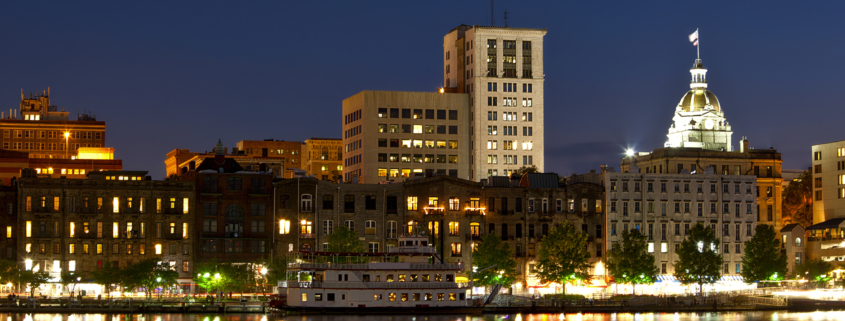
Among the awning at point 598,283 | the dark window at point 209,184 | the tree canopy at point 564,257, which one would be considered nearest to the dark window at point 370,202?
the dark window at point 209,184

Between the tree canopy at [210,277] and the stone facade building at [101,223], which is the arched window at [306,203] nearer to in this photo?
the stone facade building at [101,223]

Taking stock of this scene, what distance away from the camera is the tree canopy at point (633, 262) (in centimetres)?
Result: 13212

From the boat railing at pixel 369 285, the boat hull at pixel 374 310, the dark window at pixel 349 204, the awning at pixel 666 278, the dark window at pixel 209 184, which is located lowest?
the boat hull at pixel 374 310

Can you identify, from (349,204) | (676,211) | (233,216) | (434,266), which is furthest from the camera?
(676,211)

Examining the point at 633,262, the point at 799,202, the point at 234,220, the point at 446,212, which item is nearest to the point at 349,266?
the point at 234,220

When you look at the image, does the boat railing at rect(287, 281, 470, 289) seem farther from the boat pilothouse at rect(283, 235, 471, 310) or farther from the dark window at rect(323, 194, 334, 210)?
the dark window at rect(323, 194, 334, 210)

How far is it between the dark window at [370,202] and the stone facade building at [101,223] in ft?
66.1

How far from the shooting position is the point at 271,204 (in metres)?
133

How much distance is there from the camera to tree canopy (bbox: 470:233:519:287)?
128 m

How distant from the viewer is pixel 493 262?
128 metres

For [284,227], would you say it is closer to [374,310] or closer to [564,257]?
[374,310]

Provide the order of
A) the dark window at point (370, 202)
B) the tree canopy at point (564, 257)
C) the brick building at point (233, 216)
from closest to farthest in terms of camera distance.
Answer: the tree canopy at point (564, 257), the brick building at point (233, 216), the dark window at point (370, 202)

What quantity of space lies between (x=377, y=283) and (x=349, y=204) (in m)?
24.1

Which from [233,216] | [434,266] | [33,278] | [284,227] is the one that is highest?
[233,216]
